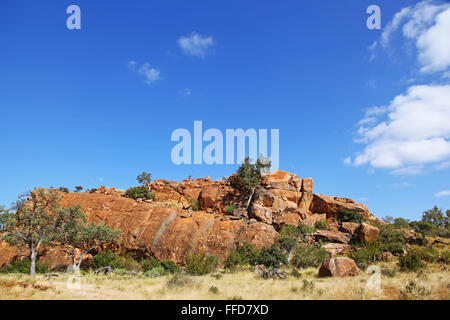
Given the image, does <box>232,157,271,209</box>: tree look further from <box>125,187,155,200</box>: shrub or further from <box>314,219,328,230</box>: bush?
<box>125,187,155,200</box>: shrub

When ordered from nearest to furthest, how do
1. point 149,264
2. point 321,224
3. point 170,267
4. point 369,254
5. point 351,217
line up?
point 170,267 → point 149,264 → point 369,254 → point 321,224 → point 351,217

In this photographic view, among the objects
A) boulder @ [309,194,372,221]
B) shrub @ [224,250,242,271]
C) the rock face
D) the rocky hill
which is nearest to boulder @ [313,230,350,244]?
the rocky hill

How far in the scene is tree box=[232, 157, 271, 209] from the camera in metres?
43.8

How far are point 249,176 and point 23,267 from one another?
32845mm

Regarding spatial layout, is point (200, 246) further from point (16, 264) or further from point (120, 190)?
point (120, 190)

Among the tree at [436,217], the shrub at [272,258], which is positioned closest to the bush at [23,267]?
the shrub at [272,258]

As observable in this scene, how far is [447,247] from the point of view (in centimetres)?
3139

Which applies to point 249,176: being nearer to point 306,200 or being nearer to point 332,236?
point 306,200

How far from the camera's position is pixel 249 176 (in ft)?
146

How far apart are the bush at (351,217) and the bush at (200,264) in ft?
83.1

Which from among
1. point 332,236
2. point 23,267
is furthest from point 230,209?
point 23,267

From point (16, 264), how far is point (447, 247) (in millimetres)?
49110
